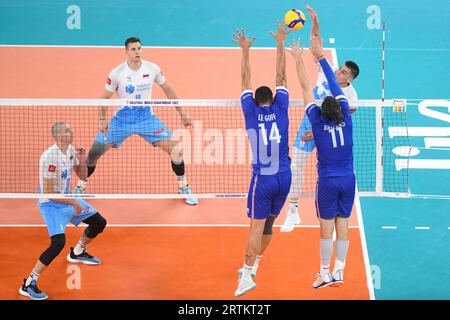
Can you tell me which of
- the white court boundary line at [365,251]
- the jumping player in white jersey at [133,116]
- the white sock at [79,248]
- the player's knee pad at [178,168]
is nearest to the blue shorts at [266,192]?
the white court boundary line at [365,251]

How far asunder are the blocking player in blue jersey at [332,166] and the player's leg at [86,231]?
374 cm

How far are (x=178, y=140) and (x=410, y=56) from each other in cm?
786

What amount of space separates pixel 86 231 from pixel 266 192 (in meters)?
3.50

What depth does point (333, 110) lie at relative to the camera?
1181 centimetres

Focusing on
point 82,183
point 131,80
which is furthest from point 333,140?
point 82,183

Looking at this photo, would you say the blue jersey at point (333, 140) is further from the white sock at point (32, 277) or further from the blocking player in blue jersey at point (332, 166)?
the white sock at point (32, 277)

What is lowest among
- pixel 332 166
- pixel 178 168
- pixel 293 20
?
pixel 332 166

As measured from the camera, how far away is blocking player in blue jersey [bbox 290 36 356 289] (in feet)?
39.3

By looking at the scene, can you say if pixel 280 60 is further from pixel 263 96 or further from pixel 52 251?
pixel 52 251

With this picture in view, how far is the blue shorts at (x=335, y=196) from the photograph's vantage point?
12.1 m

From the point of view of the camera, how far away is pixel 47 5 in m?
23.8
